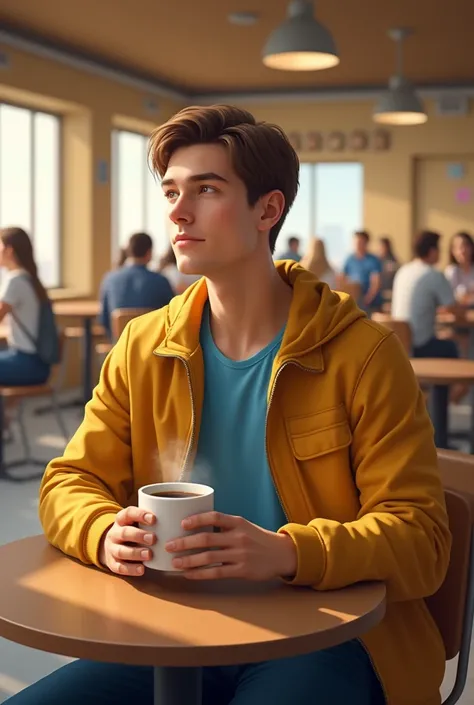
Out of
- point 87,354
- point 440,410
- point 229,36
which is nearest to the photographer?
point 440,410

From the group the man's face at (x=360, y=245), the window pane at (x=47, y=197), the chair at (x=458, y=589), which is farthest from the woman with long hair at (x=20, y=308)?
the man's face at (x=360, y=245)

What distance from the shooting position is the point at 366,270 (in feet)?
35.1

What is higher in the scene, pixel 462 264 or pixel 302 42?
pixel 302 42

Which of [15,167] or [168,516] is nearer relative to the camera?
[168,516]

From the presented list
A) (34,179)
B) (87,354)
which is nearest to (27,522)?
(87,354)

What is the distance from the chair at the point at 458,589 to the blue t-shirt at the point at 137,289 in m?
5.31

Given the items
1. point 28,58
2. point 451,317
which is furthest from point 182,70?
point 451,317

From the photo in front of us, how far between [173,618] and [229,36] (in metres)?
7.89

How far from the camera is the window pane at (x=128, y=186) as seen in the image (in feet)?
33.7

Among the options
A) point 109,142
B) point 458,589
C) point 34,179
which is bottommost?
point 458,589

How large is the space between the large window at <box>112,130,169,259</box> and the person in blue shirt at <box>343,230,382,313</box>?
205cm

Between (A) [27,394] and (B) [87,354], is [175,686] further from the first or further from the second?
(B) [87,354]

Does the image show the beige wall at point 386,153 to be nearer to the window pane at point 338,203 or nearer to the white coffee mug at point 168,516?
the window pane at point 338,203

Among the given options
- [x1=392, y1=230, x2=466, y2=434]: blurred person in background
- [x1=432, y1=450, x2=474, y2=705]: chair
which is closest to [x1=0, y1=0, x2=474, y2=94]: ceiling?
[x1=392, y1=230, x2=466, y2=434]: blurred person in background
